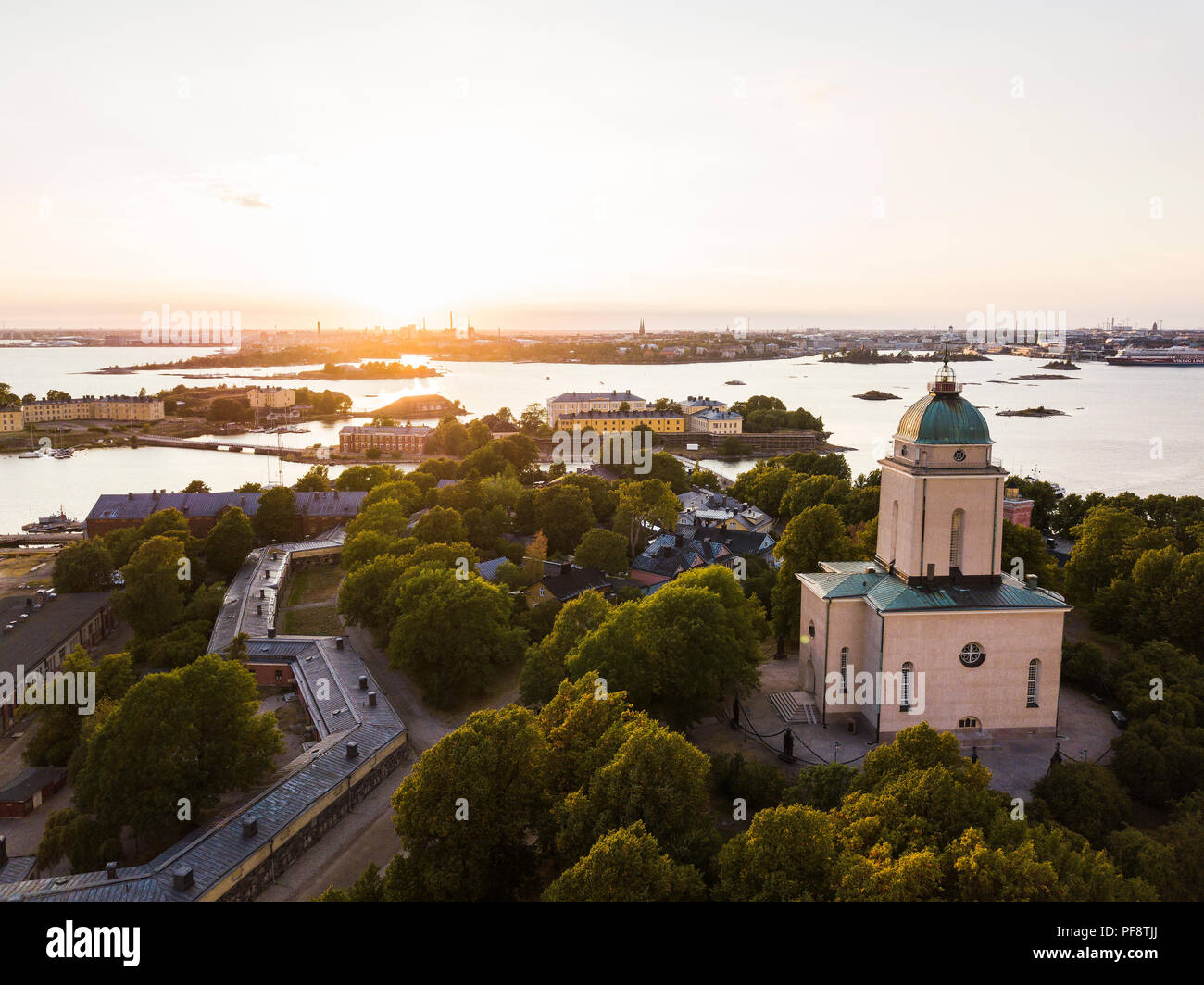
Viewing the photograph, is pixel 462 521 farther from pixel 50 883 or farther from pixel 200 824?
pixel 50 883

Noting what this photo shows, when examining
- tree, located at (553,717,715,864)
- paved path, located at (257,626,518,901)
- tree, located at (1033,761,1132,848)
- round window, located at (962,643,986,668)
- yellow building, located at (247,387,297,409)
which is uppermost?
yellow building, located at (247,387,297,409)

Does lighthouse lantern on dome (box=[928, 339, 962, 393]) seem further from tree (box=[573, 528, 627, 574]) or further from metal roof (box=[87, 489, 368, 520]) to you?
metal roof (box=[87, 489, 368, 520])

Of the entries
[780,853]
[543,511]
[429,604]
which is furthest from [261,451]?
[780,853]

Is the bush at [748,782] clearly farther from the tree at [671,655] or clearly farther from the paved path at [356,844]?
the paved path at [356,844]

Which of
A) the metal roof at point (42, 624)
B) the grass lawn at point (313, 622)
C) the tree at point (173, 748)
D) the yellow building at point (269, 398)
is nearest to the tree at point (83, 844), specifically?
the tree at point (173, 748)

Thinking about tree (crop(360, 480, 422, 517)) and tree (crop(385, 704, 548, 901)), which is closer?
tree (crop(385, 704, 548, 901))

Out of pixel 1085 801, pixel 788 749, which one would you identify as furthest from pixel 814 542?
pixel 1085 801

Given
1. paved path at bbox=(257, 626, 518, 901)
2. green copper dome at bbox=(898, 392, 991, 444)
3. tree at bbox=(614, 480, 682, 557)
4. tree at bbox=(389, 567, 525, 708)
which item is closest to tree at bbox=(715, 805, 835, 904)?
paved path at bbox=(257, 626, 518, 901)
